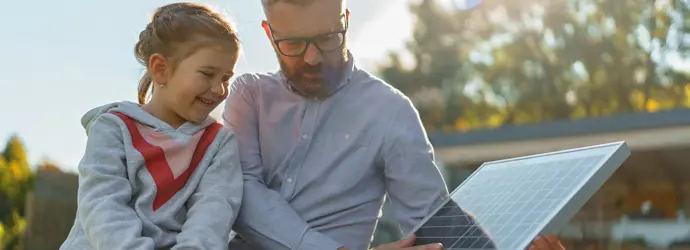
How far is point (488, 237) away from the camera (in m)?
1.91

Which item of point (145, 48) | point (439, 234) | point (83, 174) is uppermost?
point (145, 48)

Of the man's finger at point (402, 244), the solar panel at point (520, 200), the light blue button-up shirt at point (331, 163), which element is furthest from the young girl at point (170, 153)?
the solar panel at point (520, 200)

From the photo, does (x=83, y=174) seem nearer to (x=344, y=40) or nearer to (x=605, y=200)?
(x=344, y=40)

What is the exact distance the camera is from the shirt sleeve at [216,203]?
6.56 ft

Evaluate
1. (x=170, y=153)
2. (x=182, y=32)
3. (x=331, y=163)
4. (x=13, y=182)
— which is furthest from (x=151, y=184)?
(x=13, y=182)

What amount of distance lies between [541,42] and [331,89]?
1085 inches

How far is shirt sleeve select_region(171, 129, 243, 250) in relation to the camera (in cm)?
200

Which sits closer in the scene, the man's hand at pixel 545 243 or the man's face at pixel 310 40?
the man's hand at pixel 545 243

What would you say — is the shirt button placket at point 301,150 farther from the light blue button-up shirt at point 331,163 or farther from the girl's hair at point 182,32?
the girl's hair at point 182,32

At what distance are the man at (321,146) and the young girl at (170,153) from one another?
147 millimetres

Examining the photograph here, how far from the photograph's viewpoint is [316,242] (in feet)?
7.26

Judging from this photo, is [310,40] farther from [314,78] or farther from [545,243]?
[545,243]

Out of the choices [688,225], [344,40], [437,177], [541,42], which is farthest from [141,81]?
[541,42]

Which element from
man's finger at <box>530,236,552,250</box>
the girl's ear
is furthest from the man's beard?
man's finger at <box>530,236,552,250</box>
